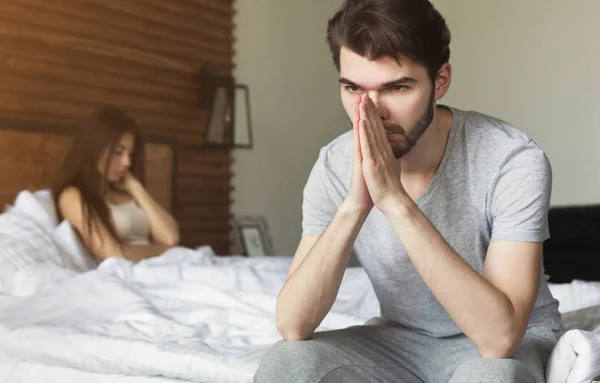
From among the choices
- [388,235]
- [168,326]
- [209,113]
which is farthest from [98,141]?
[388,235]

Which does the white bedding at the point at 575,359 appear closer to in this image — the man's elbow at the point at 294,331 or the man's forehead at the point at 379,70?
the man's elbow at the point at 294,331

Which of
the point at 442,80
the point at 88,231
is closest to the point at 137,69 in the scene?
the point at 88,231

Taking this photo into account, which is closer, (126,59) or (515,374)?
(515,374)

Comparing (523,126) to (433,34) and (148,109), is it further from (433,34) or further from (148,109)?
(433,34)

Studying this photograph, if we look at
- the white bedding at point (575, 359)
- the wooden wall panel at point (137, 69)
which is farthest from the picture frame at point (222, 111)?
the white bedding at point (575, 359)

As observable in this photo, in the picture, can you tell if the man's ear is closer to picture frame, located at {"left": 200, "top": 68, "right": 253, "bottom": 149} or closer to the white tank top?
the white tank top

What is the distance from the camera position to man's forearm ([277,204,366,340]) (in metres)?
1.27

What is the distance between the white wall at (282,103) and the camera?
410 cm

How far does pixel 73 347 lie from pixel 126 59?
2003 millimetres

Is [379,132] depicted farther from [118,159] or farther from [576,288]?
[118,159]

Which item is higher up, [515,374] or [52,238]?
[515,374]

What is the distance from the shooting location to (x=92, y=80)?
127 inches

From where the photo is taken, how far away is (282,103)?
4.36 metres

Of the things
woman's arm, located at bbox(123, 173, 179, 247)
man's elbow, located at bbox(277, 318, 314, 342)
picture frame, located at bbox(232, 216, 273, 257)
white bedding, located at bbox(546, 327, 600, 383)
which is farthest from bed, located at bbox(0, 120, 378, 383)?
picture frame, located at bbox(232, 216, 273, 257)
